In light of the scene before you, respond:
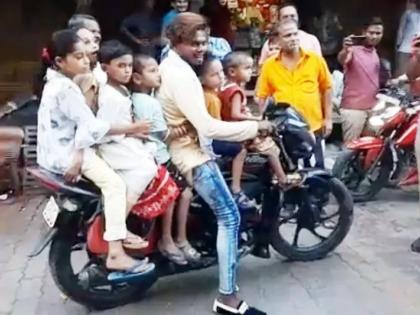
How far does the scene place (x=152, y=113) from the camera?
4.93 metres

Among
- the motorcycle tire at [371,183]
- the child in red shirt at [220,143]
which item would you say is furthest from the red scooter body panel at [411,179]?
the child in red shirt at [220,143]

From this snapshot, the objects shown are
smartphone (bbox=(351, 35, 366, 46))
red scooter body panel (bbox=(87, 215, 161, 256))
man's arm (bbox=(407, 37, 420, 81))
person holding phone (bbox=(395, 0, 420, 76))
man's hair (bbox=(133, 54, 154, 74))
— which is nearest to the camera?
red scooter body panel (bbox=(87, 215, 161, 256))

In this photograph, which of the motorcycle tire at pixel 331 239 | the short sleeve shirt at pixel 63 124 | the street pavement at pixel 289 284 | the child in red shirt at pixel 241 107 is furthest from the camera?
the motorcycle tire at pixel 331 239

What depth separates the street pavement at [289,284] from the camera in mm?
5152

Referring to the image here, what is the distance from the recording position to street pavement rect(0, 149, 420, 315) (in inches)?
203

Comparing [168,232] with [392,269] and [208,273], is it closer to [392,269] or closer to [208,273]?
[208,273]

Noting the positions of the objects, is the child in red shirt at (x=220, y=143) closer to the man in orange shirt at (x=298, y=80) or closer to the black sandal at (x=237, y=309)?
the black sandal at (x=237, y=309)

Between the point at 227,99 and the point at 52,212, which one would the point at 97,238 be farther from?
the point at 227,99

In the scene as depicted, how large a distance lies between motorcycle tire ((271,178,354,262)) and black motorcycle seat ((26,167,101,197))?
4.79ft

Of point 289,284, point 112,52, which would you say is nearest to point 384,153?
point 289,284

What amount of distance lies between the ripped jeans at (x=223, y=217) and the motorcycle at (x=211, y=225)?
276 millimetres

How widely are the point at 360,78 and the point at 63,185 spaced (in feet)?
14.3

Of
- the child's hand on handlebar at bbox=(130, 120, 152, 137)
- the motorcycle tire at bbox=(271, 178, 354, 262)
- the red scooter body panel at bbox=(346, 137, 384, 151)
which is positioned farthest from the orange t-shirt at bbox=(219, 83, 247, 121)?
the red scooter body panel at bbox=(346, 137, 384, 151)

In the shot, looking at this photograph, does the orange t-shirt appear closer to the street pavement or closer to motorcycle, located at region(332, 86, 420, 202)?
the street pavement
